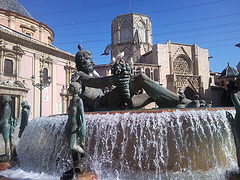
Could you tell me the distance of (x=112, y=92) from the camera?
436cm

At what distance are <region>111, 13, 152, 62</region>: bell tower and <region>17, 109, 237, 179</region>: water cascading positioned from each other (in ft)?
113

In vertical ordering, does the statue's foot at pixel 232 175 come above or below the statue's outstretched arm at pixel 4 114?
below

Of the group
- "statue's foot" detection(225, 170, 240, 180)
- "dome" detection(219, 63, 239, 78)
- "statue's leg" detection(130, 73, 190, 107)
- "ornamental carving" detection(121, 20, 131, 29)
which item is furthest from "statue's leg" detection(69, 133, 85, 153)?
Result: "dome" detection(219, 63, 239, 78)

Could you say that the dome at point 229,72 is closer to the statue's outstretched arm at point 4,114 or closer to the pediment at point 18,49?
the pediment at point 18,49

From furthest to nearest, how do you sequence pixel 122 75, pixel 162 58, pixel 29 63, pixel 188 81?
pixel 188 81, pixel 162 58, pixel 29 63, pixel 122 75

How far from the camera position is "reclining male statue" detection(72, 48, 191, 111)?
4172 millimetres

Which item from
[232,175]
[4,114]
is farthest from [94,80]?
[232,175]

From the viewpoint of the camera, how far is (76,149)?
9.16 ft

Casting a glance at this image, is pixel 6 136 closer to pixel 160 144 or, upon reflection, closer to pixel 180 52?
pixel 160 144

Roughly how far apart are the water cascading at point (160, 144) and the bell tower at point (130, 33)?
1353 inches

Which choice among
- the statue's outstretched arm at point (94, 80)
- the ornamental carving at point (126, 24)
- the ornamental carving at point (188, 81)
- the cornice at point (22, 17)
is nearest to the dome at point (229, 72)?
the ornamental carving at point (188, 81)

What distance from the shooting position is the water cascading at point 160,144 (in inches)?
127

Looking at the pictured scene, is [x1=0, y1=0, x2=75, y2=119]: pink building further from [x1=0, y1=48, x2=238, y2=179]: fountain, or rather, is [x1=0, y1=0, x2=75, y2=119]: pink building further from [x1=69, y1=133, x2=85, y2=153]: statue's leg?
[x1=69, y1=133, x2=85, y2=153]: statue's leg

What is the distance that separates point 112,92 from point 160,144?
1579 mm
